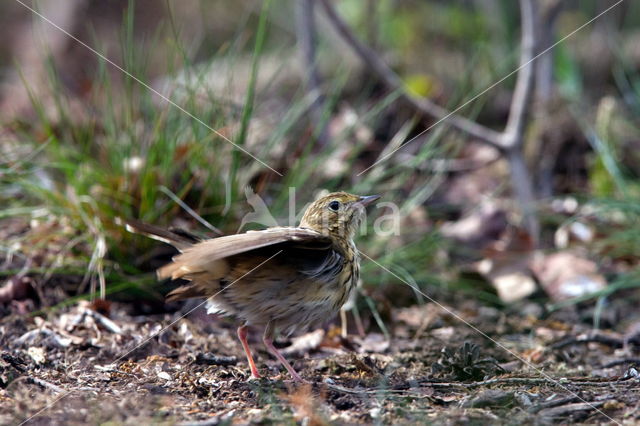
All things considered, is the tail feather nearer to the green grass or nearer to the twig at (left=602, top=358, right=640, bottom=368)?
the green grass

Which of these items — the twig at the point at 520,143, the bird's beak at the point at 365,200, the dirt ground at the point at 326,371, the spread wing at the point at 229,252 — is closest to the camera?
the dirt ground at the point at 326,371

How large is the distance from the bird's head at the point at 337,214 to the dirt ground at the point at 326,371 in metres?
0.72

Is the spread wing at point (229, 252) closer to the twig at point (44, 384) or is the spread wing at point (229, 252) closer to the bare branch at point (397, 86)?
the twig at point (44, 384)

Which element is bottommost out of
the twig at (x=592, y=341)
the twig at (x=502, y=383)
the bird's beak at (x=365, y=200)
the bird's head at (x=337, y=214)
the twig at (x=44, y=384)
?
the twig at (x=592, y=341)

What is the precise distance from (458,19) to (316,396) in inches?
294

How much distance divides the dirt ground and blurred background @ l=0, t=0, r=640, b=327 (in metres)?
0.29

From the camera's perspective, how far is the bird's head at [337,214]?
439 centimetres

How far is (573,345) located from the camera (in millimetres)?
4785

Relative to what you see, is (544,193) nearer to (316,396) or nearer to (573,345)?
(573,345)

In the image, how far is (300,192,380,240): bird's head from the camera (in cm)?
439

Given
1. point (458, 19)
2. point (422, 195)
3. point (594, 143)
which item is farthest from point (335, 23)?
point (458, 19)

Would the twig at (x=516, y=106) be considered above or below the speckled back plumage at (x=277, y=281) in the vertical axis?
above

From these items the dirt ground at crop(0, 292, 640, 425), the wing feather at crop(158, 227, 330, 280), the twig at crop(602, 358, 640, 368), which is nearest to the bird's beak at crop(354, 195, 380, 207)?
the wing feather at crop(158, 227, 330, 280)

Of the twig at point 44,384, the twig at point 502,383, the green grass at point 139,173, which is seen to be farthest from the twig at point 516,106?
the twig at point 44,384
